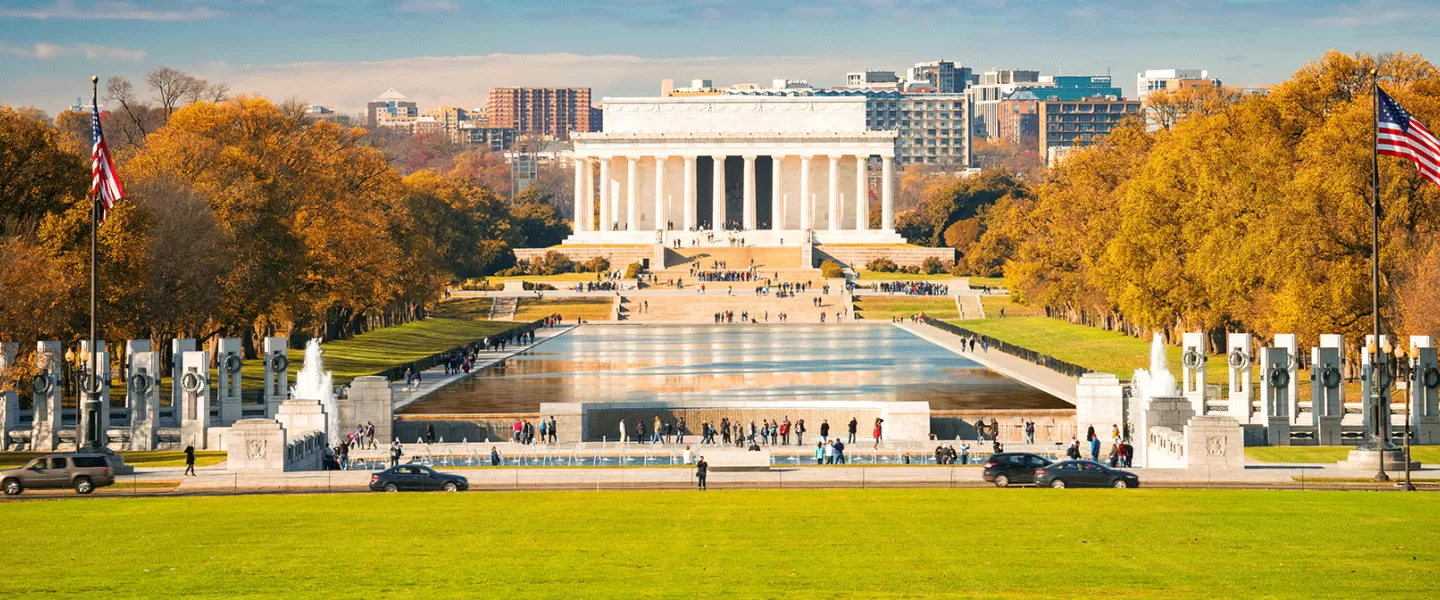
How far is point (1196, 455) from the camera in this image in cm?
4053

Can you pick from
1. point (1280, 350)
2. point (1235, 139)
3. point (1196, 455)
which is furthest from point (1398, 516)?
point (1235, 139)

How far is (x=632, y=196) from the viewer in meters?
172

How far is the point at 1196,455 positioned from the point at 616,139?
13317 cm

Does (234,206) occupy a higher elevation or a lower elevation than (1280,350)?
higher

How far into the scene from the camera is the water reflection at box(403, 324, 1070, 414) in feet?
194

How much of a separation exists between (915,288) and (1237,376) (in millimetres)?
72440

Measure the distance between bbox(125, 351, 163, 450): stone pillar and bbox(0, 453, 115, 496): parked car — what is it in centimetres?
1198

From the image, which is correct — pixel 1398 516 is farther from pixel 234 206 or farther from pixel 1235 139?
pixel 234 206

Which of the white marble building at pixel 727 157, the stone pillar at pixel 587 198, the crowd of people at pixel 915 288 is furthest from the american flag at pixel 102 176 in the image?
the stone pillar at pixel 587 198

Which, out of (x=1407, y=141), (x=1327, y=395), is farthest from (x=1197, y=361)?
(x=1407, y=141)

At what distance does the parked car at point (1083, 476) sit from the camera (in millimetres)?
35969

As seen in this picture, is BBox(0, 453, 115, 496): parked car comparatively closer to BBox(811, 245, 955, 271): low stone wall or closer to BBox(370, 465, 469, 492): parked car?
BBox(370, 465, 469, 492): parked car

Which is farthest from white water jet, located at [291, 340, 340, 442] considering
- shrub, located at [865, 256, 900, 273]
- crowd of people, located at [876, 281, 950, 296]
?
shrub, located at [865, 256, 900, 273]

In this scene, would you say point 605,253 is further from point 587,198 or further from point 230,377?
point 230,377
